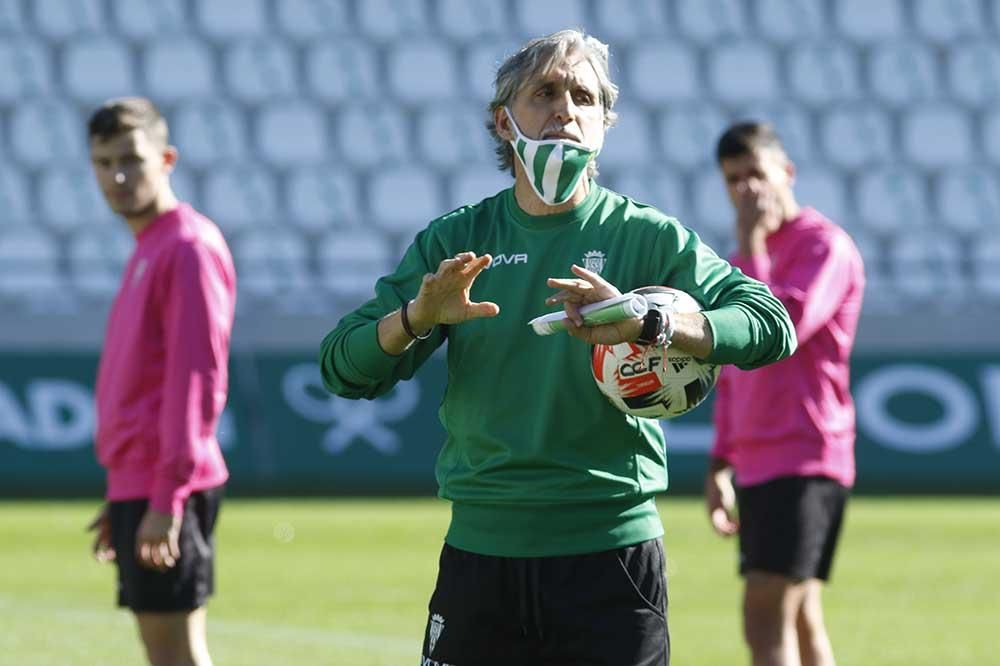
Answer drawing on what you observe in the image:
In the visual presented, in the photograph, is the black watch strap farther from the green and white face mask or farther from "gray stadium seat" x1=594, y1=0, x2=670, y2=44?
"gray stadium seat" x1=594, y1=0, x2=670, y2=44

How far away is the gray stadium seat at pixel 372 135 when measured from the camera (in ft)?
73.0

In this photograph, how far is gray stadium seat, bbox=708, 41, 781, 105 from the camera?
23219 millimetres

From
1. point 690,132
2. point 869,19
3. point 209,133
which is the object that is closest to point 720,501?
point 209,133

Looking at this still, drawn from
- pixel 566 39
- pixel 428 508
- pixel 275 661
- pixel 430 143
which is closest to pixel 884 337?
pixel 428 508

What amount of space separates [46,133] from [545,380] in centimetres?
1876

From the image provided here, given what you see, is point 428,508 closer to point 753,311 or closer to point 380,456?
point 380,456

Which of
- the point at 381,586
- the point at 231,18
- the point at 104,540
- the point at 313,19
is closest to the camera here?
the point at 104,540

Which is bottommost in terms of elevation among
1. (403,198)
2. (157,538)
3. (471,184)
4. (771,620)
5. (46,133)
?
(771,620)

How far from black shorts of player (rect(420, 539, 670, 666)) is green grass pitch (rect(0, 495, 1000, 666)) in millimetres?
4486

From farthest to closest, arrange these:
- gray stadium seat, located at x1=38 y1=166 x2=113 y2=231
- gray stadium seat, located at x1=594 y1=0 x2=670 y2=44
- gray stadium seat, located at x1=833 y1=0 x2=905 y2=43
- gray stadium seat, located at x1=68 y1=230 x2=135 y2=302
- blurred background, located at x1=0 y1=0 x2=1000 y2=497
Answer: gray stadium seat, located at x1=833 y1=0 x2=905 y2=43, gray stadium seat, located at x1=594 y1=0 x2=670 y2=44, gray stadium seat, located at x1=38 y1=166 x2=113 y2=231, blurred background, located at x1=0 y1=0 x2=1000 y2=497, gray stadium seat, located at x1=68 y1=230 x2=135 y2=302

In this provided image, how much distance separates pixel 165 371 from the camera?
564 centimetres

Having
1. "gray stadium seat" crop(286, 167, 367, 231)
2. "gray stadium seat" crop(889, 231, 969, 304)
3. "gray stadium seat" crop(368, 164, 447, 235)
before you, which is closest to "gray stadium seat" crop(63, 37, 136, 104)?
"gray stadium seat" crop(286, 167, 367, 231)

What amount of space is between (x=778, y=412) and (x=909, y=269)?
14210 millimetres

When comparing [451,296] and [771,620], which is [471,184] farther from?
[451,296]
